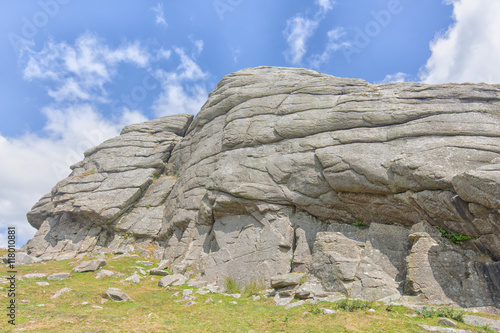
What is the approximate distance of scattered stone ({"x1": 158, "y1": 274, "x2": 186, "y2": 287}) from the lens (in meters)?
26.7

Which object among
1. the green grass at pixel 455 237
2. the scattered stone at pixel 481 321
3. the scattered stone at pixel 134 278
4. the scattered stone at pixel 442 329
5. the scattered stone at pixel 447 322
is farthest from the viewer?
the scattered stone at pixel 134 278

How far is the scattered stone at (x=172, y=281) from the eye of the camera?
26.7 m

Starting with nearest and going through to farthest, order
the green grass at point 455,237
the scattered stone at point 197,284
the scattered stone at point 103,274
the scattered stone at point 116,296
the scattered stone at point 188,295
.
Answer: the scattered stone at point 116,296
the green grass at point 455,237
the scattered stone at point 188,295
the scattered stone at point 197,284
the scattered stone at point 103,274

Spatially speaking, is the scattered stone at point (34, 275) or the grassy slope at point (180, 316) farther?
the scattered stone at point (34, 275)

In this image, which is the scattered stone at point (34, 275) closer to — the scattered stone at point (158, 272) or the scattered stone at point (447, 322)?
the scattered stone at point (158, 272)

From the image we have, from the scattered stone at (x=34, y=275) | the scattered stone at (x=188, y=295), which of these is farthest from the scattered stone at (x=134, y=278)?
the scattered stone at (x=34, y=275)

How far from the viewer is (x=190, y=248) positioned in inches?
1281

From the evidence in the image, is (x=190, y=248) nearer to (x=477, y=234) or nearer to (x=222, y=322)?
(x=222, y=322)

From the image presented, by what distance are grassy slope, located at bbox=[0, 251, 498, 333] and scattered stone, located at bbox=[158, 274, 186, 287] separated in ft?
9.88

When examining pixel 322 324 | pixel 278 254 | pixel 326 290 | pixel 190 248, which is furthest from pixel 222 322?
pixel 190 248

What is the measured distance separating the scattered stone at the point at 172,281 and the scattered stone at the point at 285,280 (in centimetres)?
916

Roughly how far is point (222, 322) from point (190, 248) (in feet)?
57.0

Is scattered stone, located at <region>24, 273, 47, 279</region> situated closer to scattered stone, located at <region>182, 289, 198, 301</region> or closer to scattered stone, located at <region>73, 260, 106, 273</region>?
scattered stone, located at <region>73, 260, 106, 273</region>

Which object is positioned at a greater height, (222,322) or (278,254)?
(278,254)
